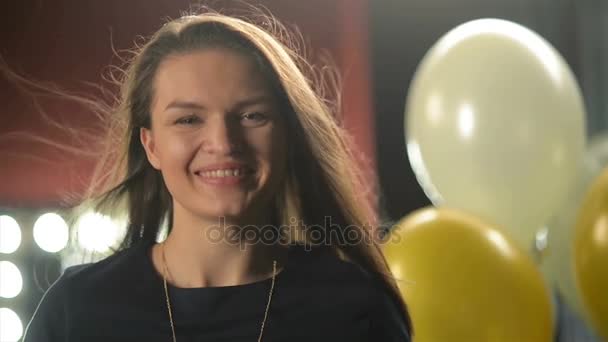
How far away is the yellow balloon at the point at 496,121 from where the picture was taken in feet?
4.31

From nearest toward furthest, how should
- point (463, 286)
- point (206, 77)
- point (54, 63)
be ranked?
point (206, 77)
point (54, 63)
point (463, 286)

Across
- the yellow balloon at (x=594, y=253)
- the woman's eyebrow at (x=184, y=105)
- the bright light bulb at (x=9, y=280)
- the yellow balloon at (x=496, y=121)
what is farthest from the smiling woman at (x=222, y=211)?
the yellow balloon at (x=594, y=253)

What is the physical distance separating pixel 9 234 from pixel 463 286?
2.25 feet

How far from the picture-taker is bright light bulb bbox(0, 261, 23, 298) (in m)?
1.16

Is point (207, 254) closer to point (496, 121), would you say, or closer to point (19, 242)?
point (19, 242)

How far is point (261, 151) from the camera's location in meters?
1.04

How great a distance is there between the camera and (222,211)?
104 cm

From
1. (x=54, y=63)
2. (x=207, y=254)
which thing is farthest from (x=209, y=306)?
(x=54, y=63)

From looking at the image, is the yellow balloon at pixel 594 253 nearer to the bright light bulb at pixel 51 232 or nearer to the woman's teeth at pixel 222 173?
the woman's teeth at pixel 222 173

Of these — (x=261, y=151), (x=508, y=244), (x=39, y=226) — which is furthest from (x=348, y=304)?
(x=39, y=226)

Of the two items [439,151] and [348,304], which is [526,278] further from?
[348,304]

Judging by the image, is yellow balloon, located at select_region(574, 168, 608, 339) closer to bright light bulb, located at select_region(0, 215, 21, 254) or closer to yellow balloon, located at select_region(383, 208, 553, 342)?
yellow balloon, located at select_region(383, 208, 553, 342)

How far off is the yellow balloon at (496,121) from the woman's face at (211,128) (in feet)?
1.28

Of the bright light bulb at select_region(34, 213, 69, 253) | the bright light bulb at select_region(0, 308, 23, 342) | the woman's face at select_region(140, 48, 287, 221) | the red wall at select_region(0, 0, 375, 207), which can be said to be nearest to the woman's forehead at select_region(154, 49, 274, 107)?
the woman's face at select_region(140, 48, 287, 221)
